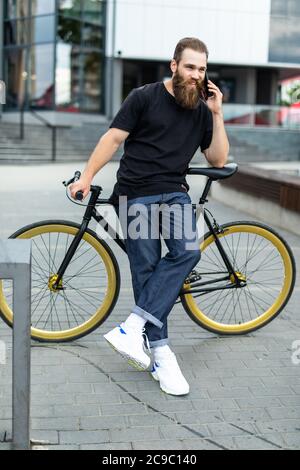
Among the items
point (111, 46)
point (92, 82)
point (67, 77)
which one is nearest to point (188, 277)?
point (67, 77)

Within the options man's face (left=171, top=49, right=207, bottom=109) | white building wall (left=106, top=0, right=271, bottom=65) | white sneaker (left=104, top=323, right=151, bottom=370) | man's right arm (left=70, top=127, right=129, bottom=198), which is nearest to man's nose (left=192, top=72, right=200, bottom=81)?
man's face (left=171, top=49, right=207, bottom=109)

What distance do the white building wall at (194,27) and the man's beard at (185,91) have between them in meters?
27.9

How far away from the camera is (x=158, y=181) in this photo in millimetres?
3834

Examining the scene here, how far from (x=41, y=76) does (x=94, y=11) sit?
370 centimetres

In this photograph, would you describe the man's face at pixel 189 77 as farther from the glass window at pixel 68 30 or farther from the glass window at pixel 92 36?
the glass window at pixel 92 36

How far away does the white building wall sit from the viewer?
30.6 m

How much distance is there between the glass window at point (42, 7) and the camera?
2844 cm

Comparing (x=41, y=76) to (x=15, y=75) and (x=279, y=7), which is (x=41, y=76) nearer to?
(x=15, y=75)

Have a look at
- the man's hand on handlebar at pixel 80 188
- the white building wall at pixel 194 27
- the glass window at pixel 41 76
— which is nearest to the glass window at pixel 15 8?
the glass window at pixel 41 76

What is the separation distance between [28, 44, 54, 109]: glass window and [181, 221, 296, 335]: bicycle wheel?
83.2 feet

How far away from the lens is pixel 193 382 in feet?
12.3

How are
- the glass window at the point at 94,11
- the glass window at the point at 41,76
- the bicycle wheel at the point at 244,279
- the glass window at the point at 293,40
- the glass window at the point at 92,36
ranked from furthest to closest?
1. the glass window at the point at 293,40
2. the glass window at the point at 92,36
3. the glass window at the point at 94,11
4. the glass window at the point at 41,76
5. the bicycle wheel at the point at 244,279

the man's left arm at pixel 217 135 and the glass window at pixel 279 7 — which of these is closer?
the man's left arm at pixel 217 135

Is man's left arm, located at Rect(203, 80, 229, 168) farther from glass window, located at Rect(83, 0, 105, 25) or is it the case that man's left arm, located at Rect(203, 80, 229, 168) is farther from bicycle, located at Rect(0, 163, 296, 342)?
glass window, located at Rect(83, 0, 105, 25)
